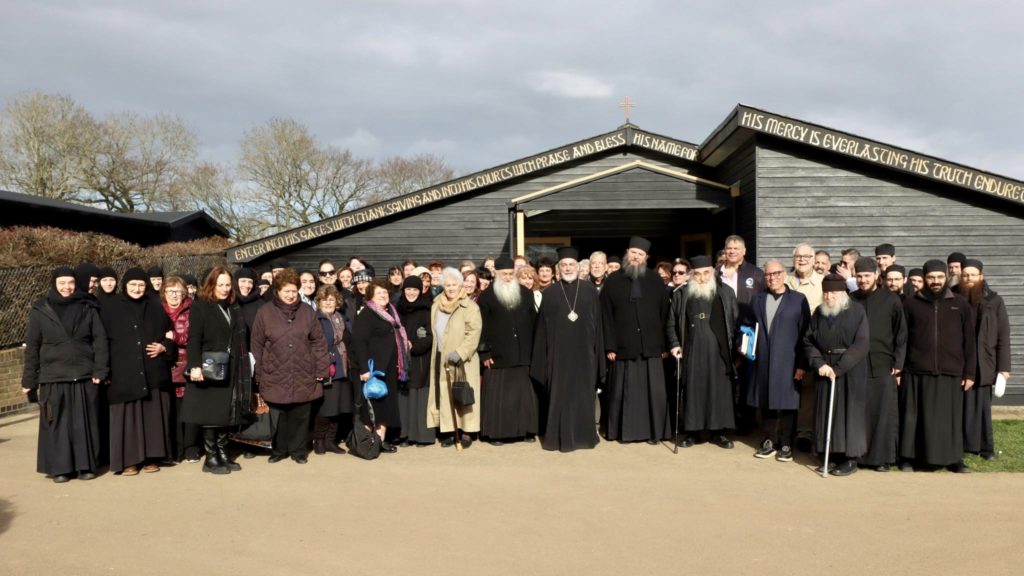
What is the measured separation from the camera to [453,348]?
709 centimetres

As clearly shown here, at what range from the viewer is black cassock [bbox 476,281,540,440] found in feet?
23.9

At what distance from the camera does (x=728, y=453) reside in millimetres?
6910

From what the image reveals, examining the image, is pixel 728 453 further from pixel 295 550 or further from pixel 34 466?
pixel 34 466

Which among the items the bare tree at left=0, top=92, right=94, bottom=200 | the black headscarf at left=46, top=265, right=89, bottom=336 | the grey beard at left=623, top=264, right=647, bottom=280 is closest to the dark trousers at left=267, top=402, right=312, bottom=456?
the black headscarf at left=46, top=265, right=89, bottom=336

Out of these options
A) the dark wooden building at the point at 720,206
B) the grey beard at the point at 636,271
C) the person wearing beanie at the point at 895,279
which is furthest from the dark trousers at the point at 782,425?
the dark wooden building at the point at 720,206

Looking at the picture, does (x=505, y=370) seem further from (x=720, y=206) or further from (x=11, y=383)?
(x=11, y=383)

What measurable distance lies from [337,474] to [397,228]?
8.15 meters

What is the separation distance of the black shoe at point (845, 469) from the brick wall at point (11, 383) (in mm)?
9986

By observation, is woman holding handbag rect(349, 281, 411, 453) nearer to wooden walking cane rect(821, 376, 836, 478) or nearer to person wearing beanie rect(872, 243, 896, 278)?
wooden walking cane rect(821, 376, 836, 478)

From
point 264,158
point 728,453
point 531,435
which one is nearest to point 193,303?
point 531,435

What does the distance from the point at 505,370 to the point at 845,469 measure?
330cm

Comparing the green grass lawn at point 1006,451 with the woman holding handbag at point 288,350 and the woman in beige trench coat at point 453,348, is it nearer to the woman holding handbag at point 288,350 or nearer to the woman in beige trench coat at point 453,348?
the woman in beige trench coat at point 453,348

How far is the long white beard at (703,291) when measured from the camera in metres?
7.18

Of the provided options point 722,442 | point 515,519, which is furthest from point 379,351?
point 722,442
